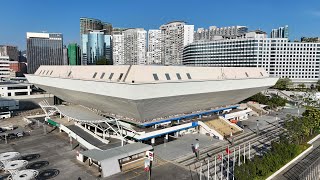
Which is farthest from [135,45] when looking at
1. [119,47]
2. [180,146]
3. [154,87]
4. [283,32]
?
[154,87]

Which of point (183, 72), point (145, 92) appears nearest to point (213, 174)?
point (145, 92)

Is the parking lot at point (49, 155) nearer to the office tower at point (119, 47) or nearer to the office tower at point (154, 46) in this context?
the office tower at point (154, 46)

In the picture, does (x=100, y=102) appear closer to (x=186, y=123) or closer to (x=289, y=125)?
(x=186, y=123)

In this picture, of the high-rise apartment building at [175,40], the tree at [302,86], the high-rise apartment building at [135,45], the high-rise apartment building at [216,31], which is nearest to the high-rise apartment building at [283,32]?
the high-rise apartment building at [216,31]

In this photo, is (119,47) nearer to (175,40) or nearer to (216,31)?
(175,40)

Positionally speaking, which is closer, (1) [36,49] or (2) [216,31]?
(2) [216,31]

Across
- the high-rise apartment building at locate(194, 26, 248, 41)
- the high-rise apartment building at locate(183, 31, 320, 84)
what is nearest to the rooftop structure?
the high-rise apartment building at locate(183, 31, 320, 84)
